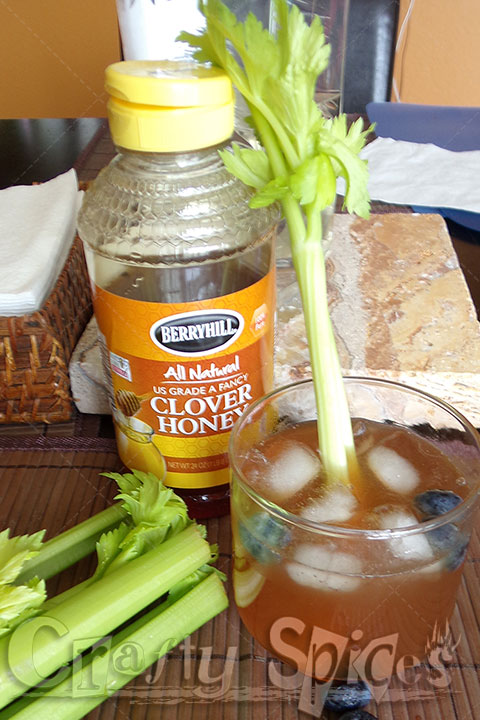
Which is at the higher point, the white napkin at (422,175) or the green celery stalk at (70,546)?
the white napkin at (422,175)

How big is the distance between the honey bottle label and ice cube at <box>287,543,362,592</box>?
146mm

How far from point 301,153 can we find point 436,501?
0.23 m

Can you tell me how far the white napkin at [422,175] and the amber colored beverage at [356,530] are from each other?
0.55 m

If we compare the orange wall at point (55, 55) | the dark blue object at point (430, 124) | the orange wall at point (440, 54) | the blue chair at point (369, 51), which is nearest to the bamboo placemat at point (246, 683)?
the dark blue object at point (430, 124)

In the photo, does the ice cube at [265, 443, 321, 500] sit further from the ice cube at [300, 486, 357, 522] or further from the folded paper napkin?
the folded paper napkin

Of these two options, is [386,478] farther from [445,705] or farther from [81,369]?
[81,369]

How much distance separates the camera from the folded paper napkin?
2.02 feet

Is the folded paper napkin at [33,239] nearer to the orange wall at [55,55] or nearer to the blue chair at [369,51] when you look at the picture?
the blue chair at [369,51]

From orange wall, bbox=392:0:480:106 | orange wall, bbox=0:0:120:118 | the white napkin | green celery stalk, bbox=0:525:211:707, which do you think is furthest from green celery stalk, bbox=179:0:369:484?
orange wall, bbox=392:0:480:106

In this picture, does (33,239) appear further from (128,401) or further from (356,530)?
(356,530)

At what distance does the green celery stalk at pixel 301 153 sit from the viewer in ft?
1.33

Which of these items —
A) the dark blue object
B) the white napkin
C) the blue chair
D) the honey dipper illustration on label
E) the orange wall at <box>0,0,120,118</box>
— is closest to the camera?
the honey dipper illustration on label

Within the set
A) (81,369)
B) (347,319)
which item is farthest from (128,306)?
(347,319)

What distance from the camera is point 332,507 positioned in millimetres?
440
